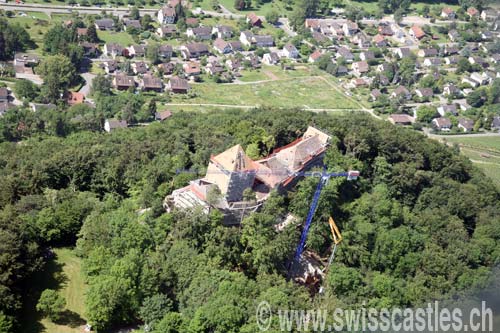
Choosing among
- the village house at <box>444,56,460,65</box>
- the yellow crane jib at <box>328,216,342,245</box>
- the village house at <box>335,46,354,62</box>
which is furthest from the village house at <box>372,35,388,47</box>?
the yellow crane jib at <box>328,216,342,245</box>

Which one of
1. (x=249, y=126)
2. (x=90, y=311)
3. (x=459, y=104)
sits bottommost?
(x=459, y=104)

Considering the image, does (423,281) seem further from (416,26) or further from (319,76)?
(416,26)

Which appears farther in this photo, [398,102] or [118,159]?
[398,102]

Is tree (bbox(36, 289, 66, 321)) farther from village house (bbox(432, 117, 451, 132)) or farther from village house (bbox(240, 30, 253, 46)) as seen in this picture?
village house (bbox(240, 30, 253, 46))

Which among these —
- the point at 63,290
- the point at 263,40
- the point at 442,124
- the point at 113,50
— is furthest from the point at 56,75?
the point at 442,124

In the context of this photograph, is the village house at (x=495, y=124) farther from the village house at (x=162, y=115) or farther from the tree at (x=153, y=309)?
the tree at (x=153, y=309)

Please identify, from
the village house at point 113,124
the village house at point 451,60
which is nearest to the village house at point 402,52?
the village house at point 451,60

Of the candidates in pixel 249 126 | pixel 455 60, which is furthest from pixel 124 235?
pixel 455 60
